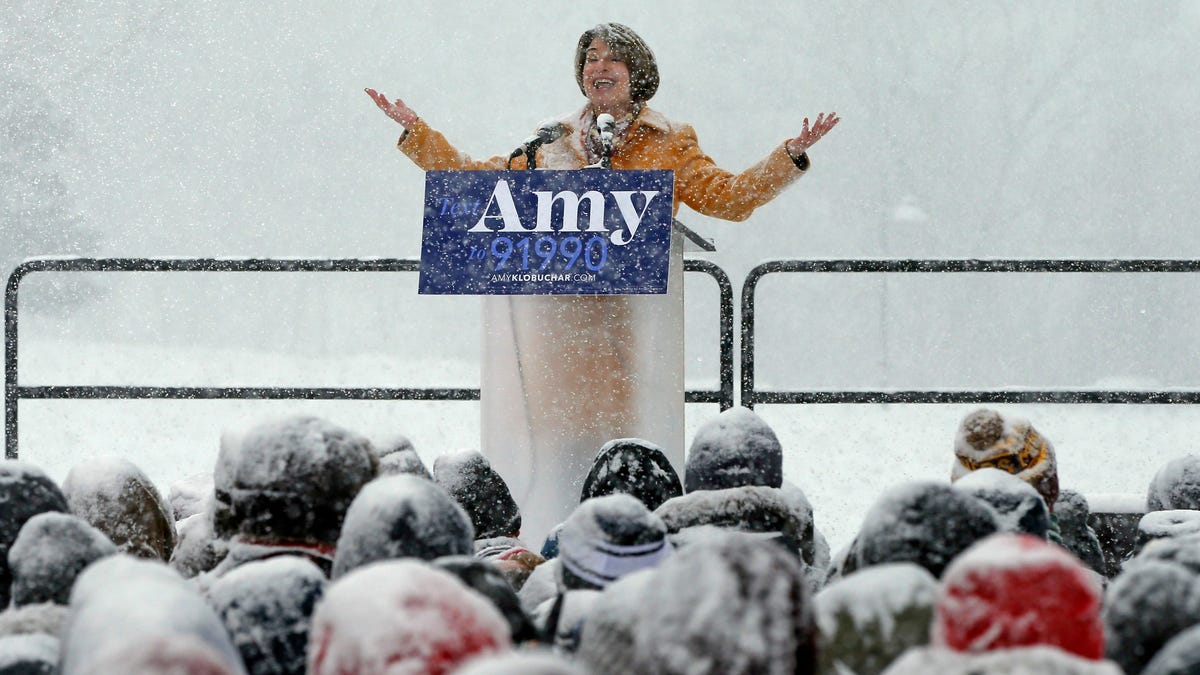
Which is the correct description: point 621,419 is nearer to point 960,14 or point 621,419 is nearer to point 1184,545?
point 1184,545

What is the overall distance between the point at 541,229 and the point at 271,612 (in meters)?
1.57

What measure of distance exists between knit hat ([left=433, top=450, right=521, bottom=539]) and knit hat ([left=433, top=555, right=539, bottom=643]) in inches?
18.9

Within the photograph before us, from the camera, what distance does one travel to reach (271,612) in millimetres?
521

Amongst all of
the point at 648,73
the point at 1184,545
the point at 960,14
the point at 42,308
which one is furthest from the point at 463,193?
the point at 960,14

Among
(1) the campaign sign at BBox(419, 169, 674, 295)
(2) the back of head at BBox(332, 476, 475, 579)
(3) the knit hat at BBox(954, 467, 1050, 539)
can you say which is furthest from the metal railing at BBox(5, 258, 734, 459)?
(2) the back of head at BBox(332, 476, 475, 579)

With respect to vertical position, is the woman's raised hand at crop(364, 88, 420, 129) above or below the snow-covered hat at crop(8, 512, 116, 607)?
above

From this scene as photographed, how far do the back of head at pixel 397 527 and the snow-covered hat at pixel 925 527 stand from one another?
0.18m

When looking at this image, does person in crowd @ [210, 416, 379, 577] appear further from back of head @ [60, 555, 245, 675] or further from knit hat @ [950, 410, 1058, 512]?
knit hat @ [950, 410, 1058, 512]

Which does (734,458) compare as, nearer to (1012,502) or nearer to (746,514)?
(746,514)

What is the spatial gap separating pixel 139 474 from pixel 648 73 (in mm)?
2145

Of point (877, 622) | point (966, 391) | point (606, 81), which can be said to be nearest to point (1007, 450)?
point (877, 622)

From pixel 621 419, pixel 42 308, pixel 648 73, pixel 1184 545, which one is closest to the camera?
pixel 1184 545

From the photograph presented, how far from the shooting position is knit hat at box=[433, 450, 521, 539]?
104cm

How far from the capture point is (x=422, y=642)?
41cm
